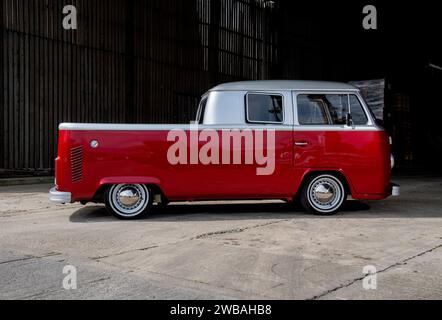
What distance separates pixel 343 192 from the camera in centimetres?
785

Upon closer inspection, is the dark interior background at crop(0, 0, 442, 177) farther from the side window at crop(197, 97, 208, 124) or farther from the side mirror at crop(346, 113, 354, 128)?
the side mirror at crop(346, 113, 354, 128)

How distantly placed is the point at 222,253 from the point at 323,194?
9.81ft

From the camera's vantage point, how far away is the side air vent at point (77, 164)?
7145 millimetres

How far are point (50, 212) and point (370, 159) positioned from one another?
17.0 ft

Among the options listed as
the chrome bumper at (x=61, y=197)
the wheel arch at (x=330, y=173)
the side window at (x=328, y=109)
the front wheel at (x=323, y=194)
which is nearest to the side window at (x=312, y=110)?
the side window at (x=328, y=109)

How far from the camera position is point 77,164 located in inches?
283

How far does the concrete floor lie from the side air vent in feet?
2.21

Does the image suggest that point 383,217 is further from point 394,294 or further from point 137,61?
point 137,61

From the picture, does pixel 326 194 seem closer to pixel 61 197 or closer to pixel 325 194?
pixel 325 194

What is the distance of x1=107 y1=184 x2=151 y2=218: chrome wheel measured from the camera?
7387 millimetres

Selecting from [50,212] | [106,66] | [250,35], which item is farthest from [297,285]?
[250,35]

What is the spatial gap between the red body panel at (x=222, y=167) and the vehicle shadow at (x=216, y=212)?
0.36 meters

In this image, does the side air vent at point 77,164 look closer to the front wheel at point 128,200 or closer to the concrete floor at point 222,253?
the front wheel at point 128,200
